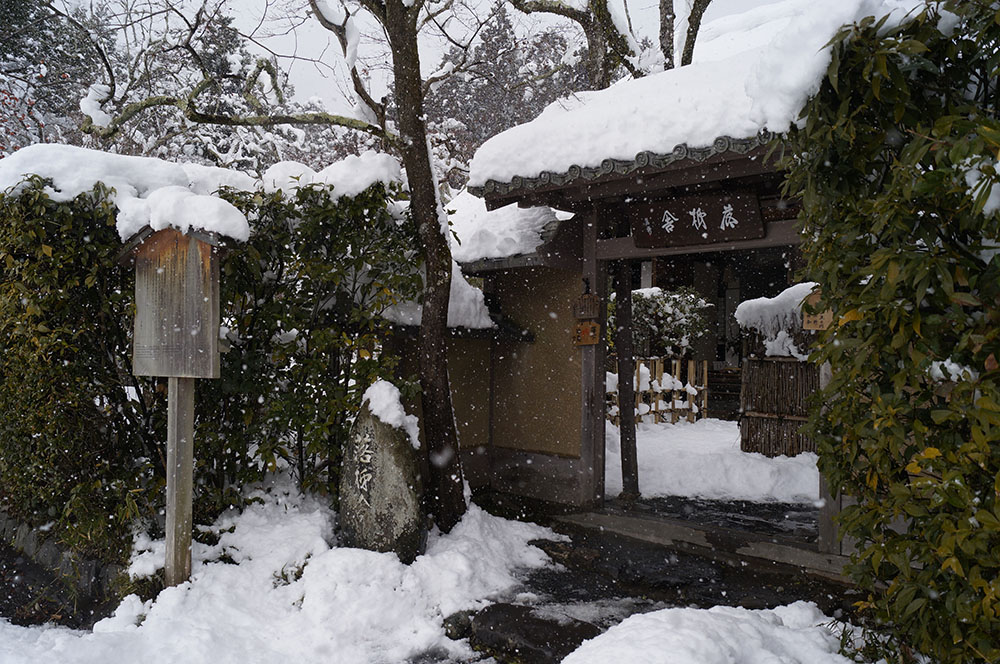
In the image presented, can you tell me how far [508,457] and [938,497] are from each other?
605 cm

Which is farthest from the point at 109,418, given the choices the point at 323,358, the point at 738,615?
the point at 738,615

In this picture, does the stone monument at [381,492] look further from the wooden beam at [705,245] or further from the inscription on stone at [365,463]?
the wooden beam at [705,245]

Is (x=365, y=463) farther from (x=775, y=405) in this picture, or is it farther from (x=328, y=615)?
(x=775, y=405)

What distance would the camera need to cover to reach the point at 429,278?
6.29 metres

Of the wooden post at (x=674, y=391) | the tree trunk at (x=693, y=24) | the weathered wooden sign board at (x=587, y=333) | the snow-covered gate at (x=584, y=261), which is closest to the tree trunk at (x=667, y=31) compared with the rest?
the tree trunk at (x=693, y=24)

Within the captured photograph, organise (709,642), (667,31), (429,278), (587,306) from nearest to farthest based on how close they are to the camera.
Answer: (709,642) < (429,278) < (587,306) < (667,31)

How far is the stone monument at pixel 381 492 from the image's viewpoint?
5.32 meters

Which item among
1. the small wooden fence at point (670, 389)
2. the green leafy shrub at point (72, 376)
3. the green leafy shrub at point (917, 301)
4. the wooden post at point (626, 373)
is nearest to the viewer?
the green leafy shrub at point (917, 301)

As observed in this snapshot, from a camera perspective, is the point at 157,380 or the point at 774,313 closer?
the point at 157,380

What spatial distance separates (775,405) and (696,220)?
554cm

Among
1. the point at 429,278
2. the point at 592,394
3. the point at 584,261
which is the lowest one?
the point at 592,394

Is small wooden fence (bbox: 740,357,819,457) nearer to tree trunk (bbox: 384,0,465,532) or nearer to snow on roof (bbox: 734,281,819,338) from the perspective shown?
snow on roof (bbox: 734,281,819,338)

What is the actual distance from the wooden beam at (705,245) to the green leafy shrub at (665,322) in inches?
326

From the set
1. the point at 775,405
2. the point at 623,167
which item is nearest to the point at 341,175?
the point at 623,167
